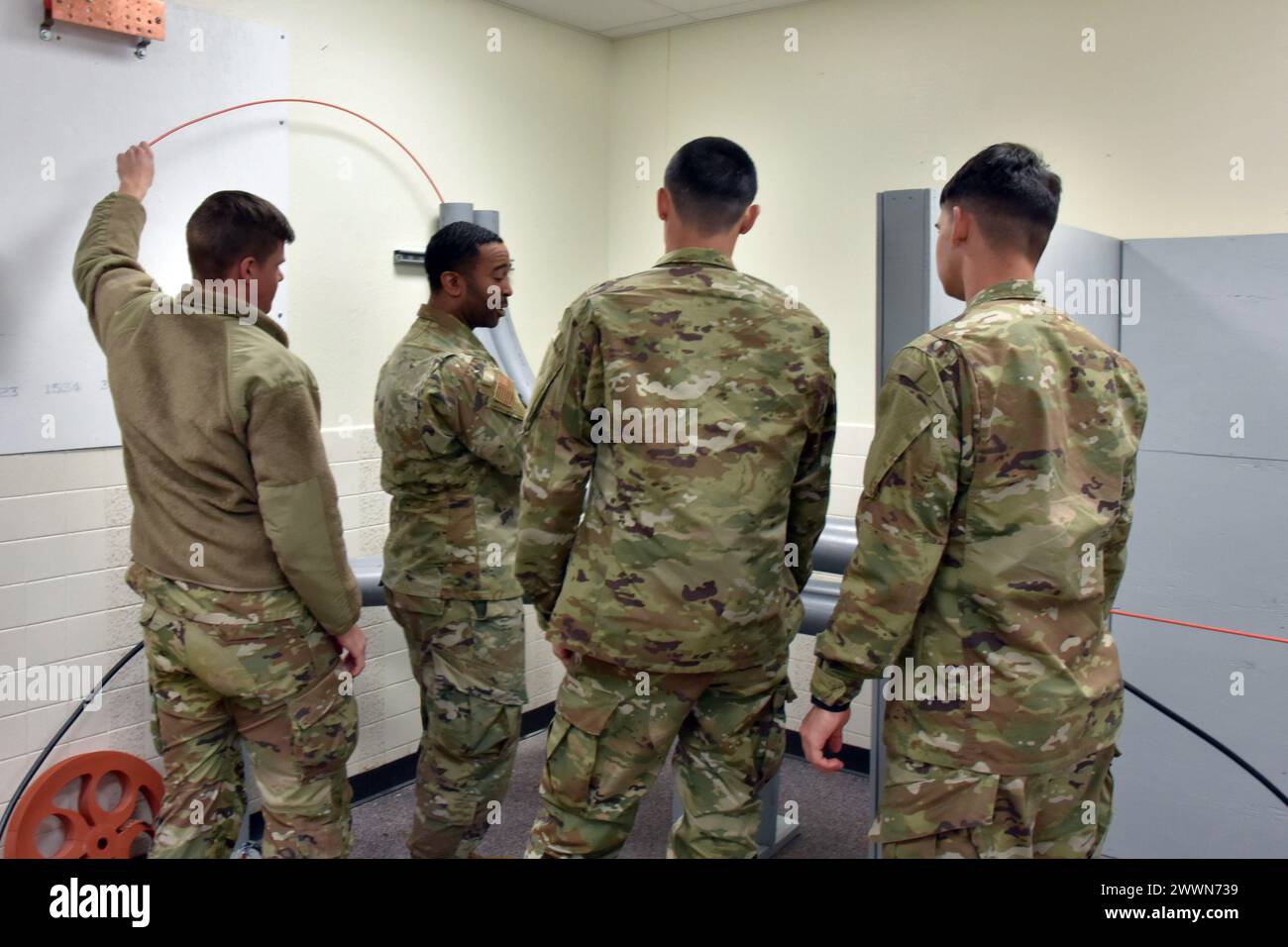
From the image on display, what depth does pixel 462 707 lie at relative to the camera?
98.3 inches

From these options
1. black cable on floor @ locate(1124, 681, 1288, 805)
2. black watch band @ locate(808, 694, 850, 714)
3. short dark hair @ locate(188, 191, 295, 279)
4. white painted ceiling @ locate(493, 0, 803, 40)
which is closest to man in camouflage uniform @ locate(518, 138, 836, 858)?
black watch band @ locate(808, 694, 850, 714)

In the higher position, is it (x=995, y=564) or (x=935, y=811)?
(x=995, y=564)

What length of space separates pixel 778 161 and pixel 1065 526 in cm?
249

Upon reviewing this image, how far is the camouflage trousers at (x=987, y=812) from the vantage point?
154cm

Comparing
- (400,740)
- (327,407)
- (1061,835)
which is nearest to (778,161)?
(327,407)

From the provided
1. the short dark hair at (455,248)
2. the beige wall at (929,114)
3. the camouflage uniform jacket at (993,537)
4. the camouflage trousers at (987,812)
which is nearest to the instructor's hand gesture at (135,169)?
the short dark hair at (455,248)

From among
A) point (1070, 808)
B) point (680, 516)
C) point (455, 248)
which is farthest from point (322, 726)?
point (1070, 808)

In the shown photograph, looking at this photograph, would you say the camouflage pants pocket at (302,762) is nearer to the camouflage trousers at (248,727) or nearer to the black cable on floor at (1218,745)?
the camouflage trousers at (248,727)

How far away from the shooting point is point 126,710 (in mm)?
2678

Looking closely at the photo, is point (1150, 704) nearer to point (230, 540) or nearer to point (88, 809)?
point (230, 540)

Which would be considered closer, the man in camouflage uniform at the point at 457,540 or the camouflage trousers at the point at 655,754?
the camouflage trousers at the point at 655,754

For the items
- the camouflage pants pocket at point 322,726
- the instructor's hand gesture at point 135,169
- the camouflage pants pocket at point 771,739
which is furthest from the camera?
the instructor's hand gesture at point 135,169

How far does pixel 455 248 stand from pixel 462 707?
112 centimetres

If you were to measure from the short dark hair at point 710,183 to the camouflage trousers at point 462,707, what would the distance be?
44.2 inches
